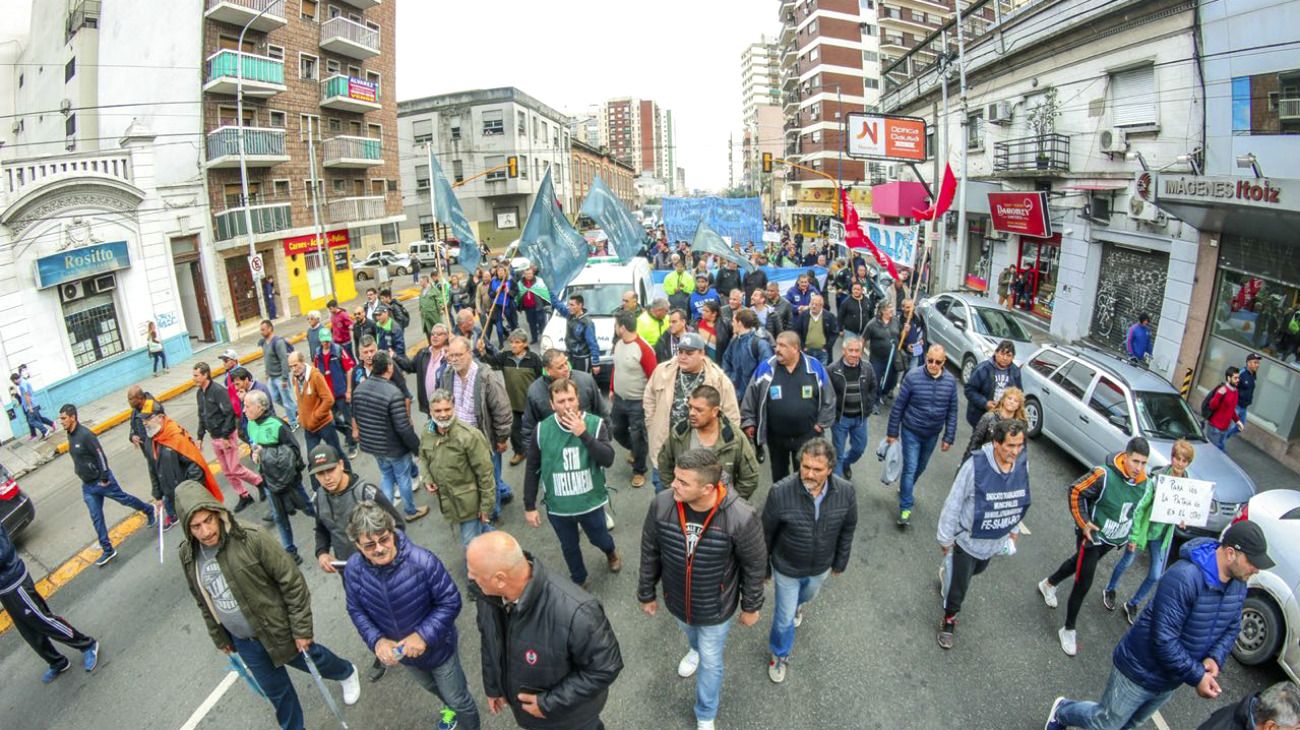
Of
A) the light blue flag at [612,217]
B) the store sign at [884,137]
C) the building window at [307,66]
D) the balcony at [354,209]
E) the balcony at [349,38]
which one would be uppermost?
the balcony at [349,38]

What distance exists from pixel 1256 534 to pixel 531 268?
10.7 meters

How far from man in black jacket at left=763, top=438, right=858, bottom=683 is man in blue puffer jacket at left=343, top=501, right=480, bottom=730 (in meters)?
1.97

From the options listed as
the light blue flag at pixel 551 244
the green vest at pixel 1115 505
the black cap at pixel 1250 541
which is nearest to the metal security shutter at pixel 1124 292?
the green vest at pixel 1115 505

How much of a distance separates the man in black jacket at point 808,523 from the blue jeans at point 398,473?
3.87m

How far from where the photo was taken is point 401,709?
4.27 metres

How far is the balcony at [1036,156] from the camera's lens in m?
16.4

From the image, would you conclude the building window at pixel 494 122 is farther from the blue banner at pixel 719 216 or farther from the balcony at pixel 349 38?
the blue banner at pixel 719 216

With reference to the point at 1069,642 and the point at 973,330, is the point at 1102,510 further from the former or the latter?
the point at 973,330

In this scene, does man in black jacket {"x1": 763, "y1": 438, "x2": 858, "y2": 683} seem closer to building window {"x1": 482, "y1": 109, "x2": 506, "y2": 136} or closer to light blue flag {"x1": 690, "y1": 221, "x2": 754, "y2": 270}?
light blue flag {"x1": 690, "y1": 221, "x2": 754, "y2": 270}

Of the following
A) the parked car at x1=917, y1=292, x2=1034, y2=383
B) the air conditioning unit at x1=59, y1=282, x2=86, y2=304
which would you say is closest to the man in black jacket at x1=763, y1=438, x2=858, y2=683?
the parked car at x1=917, y1=292, x2=1034, y2=383

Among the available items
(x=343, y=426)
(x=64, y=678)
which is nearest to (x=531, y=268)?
(x=343, y=426)

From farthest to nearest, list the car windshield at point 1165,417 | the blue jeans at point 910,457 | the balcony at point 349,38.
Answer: the balcony at point 349,38 < the car windshield at point 1165,417 < the blue jeans at point 910,457

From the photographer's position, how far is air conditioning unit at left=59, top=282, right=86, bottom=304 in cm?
1365

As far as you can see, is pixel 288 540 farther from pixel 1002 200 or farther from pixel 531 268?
pixel 1002 200
